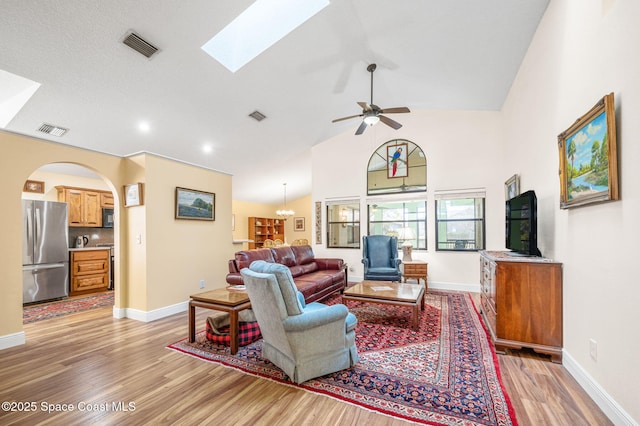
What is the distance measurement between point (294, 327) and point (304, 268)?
9.76 feet

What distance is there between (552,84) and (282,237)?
993 cm

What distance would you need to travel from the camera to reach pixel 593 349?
2.01m

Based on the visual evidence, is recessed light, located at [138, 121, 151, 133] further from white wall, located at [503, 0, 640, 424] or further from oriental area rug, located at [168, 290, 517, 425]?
white wall, located at [503, 0, 640, 424]

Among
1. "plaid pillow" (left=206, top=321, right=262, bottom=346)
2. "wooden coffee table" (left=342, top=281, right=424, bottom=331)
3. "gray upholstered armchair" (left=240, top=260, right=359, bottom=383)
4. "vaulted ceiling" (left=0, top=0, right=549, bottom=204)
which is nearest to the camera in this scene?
"gray upholstered armchair" (left=240, top=260, right=359, bottom=383)

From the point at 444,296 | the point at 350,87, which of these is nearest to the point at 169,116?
the point at 350,87

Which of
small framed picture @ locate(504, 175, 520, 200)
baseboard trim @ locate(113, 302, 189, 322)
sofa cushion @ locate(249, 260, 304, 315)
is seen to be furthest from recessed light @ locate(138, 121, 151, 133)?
small framed picture @ locate(504, 175, 520, 200)

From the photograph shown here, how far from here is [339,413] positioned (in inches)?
72.7

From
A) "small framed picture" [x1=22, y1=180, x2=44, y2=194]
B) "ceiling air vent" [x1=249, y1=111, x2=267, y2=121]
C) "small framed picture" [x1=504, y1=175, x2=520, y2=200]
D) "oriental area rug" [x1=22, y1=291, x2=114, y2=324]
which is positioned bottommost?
"oriental area rug" [x1=22, y1=291, x2=114, y2=324]

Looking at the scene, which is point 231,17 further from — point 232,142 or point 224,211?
point 224,211

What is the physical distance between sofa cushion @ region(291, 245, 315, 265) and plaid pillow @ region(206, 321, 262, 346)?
226 centimetres

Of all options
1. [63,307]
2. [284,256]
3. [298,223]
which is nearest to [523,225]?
[284,256]

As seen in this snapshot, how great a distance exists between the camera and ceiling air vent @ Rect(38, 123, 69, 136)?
151 inches

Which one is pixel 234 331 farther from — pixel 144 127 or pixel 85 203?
pixel 85 203

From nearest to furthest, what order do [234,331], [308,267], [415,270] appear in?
[234,331] < [308,267] < [415,270]
